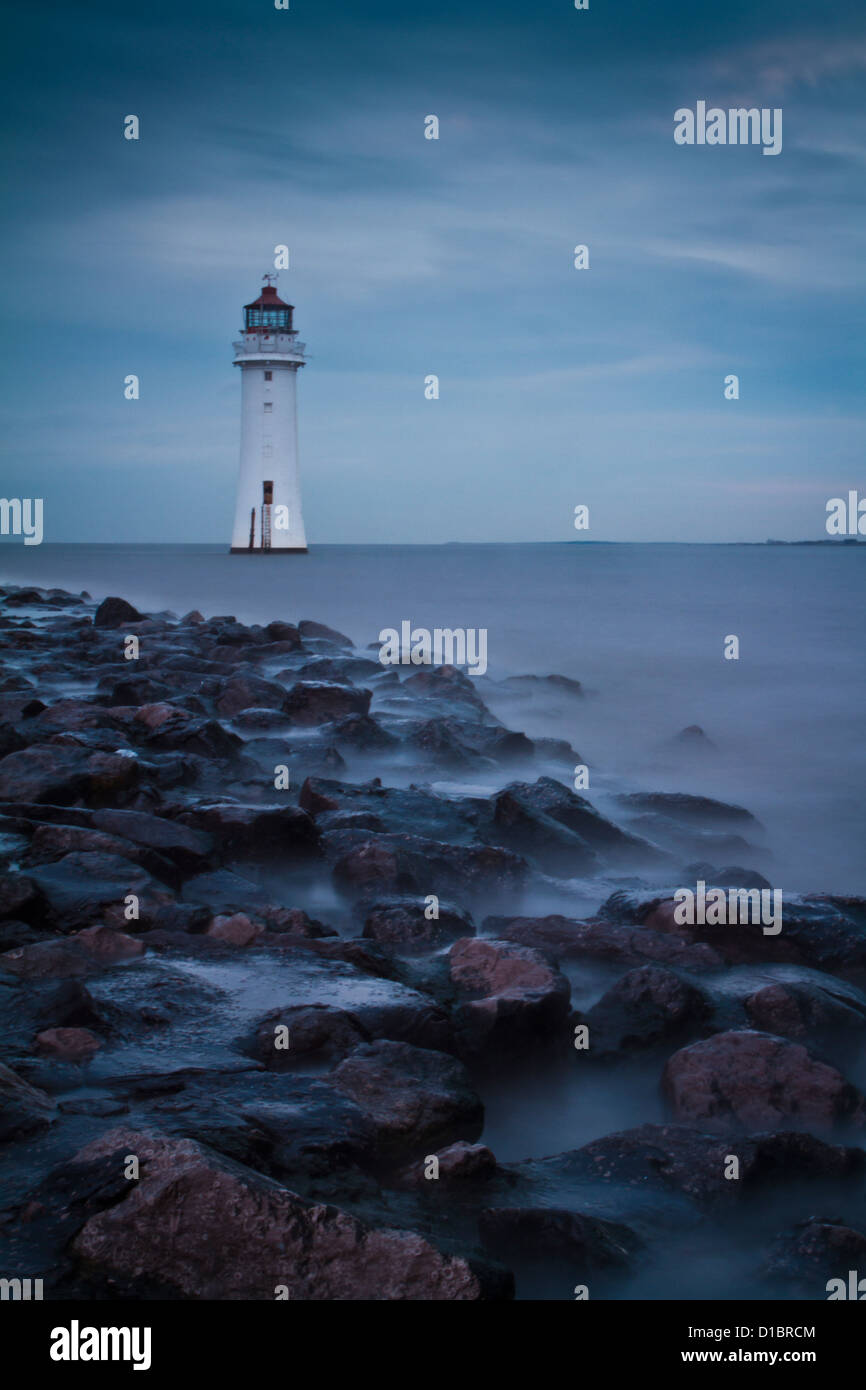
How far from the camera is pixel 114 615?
723 inches

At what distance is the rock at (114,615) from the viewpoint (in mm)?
18256

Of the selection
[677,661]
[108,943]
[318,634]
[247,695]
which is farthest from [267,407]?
[108,943]

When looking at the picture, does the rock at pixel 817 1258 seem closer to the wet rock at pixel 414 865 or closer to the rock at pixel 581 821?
the wet rock at pixel 414 865

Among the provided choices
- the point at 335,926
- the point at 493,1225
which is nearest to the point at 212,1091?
the point at 493,1225

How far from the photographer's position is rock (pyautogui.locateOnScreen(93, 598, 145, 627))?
18256 millimetres

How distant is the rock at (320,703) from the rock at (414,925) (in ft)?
16.5

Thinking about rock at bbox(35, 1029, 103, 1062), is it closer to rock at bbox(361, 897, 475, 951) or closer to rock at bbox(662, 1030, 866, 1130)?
rock at bbox(361, 897, 475, 951)

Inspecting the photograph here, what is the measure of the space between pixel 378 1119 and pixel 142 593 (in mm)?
35586

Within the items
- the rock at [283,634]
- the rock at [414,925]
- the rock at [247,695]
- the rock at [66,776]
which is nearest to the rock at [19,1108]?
the rock at [414,925]

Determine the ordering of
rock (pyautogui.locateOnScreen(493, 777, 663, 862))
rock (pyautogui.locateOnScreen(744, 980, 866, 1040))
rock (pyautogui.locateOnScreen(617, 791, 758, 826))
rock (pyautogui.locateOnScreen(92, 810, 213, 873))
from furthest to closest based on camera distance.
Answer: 1. rock (pyautogui.locateOnScreen(617, 791, 758, 826))
2. rock (pyautogui.locateOnScreen(493, 777, 663, 862))
3. rock (pyautogui.locateOnScreen(92, 810, 213, 873))
4. rock (pyautogui.locateOnScreen(744, 980, 866, 1040))

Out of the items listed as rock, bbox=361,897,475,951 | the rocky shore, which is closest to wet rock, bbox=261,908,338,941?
the rocky shore

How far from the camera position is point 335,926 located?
552cm

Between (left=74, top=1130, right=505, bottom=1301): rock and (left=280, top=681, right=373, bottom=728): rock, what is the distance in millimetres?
7609
